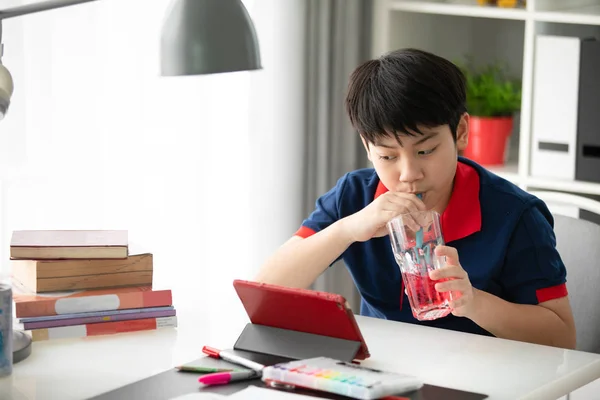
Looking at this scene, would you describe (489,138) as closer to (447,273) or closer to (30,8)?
(447,273)

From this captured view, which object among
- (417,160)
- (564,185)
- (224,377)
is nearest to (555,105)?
(564,185)

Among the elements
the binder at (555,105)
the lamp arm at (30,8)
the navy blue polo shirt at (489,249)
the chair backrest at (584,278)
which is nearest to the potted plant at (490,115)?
the binder at (555,105)

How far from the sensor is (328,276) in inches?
126

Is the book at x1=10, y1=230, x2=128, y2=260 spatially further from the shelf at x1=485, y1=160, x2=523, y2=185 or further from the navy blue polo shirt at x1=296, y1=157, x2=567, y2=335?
the shelf at x1=485, y1=160, x2=523, y2=185

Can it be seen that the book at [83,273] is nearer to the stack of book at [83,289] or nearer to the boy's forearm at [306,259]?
the stack of book at [83,289]

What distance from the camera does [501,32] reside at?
3281mm

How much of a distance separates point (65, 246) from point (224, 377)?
1.39 ft

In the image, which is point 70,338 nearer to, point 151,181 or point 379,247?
point 379,247

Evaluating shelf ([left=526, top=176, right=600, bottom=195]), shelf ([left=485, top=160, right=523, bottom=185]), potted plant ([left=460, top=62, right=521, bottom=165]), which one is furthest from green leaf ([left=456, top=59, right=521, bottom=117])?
shelf ([left=526, top=176, right=600, bottom=195])

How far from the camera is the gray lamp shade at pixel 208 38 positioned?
1569mm

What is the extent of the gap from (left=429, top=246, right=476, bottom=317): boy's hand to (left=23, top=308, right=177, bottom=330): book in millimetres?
463

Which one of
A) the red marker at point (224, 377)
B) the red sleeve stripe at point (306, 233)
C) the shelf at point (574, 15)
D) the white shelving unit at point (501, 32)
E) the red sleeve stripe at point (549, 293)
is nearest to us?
the red marker at point (224, 377)

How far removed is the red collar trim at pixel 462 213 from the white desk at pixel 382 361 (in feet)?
0.69

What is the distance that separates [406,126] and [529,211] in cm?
31
